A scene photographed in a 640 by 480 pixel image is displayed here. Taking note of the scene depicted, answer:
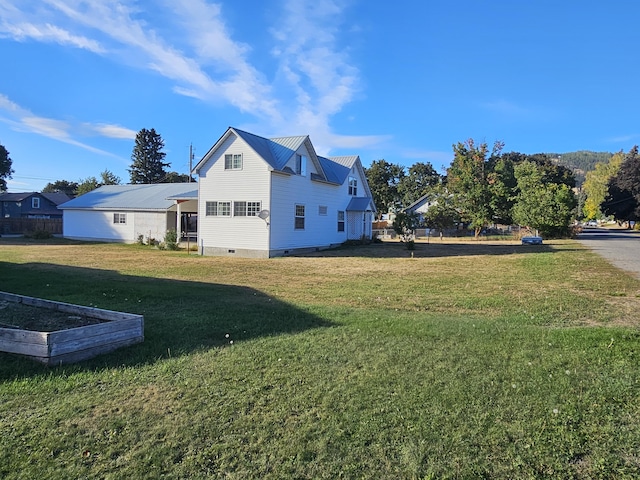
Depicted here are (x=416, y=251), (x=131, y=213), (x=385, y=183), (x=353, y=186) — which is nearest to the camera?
(x=416, y=251)

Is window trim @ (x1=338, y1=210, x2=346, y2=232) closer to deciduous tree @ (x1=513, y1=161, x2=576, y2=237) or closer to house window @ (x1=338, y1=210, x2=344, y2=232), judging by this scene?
house window @ (x1=338, y1=210, x2=344, y2=232)

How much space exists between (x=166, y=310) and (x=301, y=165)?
1731cm

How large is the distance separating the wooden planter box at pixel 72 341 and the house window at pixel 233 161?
1723 cm

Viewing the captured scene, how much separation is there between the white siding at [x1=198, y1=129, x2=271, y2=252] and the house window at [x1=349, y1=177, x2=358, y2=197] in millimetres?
11019

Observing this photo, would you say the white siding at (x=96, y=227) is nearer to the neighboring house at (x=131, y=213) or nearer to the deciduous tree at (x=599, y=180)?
the neighboring house at (x=131, y=213)

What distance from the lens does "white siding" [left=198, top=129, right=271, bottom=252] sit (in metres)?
21.7

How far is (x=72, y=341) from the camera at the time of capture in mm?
5016

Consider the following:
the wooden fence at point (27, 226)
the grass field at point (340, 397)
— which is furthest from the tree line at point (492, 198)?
the wooden fence at point (27, 226)

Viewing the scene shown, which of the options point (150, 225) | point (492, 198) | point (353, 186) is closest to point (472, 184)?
point (492, 198)

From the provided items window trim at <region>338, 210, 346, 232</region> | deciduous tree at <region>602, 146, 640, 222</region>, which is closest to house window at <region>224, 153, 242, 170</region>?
window trim at <region>338, 210, 346, 232</region>

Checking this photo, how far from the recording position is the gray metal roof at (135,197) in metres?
31.7

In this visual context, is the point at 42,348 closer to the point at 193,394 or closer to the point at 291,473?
the point at 193,394

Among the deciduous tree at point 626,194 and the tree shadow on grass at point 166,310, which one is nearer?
the tree shadow on grass at point 166,310

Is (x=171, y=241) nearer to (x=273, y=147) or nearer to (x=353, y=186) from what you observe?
(x=273, y=147)
